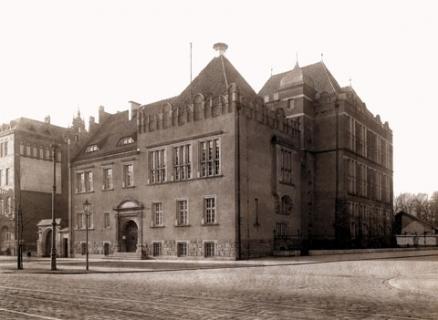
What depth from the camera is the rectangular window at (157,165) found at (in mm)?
38125

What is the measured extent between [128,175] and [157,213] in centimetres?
509

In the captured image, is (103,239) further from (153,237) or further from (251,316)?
(251,316)

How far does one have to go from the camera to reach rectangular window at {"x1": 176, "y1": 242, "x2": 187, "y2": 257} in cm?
3597

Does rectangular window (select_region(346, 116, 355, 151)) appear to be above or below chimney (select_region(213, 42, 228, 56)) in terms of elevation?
below

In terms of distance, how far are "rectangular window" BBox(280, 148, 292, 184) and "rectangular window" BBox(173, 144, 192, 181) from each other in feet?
25.6

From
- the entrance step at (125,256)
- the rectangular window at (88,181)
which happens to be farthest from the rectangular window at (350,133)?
the rectangular window at (88,181)

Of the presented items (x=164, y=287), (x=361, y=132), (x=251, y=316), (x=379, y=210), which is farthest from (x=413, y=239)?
(x=251, y=316)

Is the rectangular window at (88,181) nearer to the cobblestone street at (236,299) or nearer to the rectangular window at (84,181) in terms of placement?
the rectangular window at (84,181)

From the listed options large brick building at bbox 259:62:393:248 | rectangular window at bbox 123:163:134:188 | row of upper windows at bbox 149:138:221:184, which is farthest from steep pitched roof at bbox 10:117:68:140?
large brick building at bbox 259:62:393:248

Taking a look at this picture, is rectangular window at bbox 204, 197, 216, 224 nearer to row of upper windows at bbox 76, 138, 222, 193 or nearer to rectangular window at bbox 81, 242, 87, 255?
row of upper windows at bbox 76, 138, 222, 193

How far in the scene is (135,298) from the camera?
1251 cm

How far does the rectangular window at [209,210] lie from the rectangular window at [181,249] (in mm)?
2910

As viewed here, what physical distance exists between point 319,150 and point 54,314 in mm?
36768

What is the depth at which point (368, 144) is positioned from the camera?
163 feet
